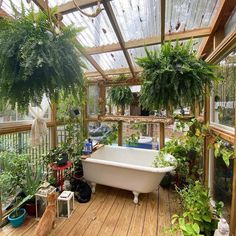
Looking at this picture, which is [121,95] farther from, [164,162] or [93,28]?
[164,162]

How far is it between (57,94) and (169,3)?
5.25 feet

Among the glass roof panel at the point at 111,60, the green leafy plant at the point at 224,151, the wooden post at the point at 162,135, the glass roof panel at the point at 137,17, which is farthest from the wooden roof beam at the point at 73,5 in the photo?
the wooden post at the point at 162,135

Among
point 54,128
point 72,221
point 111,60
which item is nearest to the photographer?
point 72,221

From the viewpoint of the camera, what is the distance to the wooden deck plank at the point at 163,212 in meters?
2.15

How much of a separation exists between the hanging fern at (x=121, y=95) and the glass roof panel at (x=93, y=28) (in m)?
0.98

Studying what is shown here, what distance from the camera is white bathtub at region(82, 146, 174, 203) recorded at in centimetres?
252

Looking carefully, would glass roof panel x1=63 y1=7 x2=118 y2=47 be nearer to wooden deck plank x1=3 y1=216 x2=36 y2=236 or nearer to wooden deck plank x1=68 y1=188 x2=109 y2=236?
wooden deck plank x1=68 y1=188 x2=109 y2=236

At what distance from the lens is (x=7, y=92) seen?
1.49m

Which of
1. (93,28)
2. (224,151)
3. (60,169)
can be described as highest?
(93,28)

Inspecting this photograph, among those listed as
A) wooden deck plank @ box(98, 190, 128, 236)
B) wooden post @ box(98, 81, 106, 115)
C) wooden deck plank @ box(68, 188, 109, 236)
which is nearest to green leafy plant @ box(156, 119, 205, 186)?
wooden deck plank @ box(98, 190, 128, 236)

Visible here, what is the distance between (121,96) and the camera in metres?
3.40

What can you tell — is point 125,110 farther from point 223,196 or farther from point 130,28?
point 223,196

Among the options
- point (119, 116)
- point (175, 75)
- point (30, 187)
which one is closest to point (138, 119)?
point (119, 116)

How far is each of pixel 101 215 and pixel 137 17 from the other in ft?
8.76
